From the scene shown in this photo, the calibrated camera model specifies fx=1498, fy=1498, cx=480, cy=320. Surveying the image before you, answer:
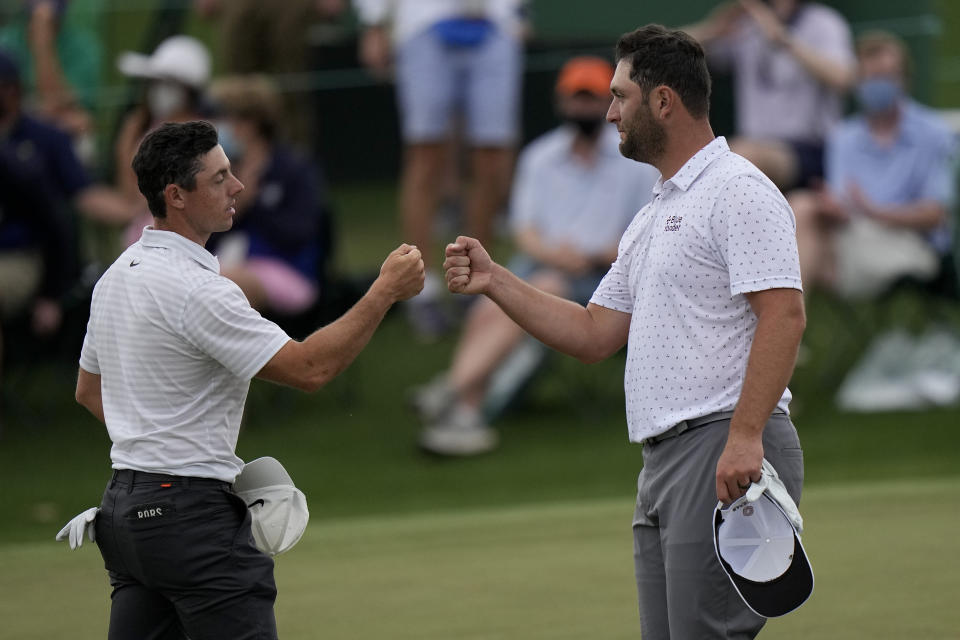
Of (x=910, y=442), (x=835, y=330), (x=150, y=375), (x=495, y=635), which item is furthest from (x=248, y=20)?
(x=150, y=375)

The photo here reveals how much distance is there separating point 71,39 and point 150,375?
8.20m

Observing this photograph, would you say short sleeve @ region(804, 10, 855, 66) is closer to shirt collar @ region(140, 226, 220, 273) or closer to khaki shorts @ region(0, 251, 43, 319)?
khaki shorts @ region(0, 251, 43, 319)

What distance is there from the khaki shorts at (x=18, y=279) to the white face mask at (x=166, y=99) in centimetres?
122

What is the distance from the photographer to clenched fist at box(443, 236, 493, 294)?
13.4ft

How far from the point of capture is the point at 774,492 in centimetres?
359

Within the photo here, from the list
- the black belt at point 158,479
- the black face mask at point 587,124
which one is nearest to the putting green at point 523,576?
the black belt at point 158,479

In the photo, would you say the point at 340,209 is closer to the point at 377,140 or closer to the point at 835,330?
the point at 377,140

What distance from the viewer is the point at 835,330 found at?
36.0 feet

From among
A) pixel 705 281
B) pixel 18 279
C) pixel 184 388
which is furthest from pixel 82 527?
pixel 18 279

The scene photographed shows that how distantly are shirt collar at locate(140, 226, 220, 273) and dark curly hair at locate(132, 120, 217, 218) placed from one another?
0.06 m

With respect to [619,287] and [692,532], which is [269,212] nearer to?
[619,287]

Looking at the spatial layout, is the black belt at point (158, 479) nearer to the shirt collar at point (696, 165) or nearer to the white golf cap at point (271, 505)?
the white golf cap at point (271, 505)

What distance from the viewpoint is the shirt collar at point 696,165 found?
3.75m

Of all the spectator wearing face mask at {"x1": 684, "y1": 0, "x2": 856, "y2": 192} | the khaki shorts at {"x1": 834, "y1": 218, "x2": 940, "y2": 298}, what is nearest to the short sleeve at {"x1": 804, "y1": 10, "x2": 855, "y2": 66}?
the spectator wearing face mask at {"x1": 684, "y1": 0, "x2": 856, "y2": 192}
